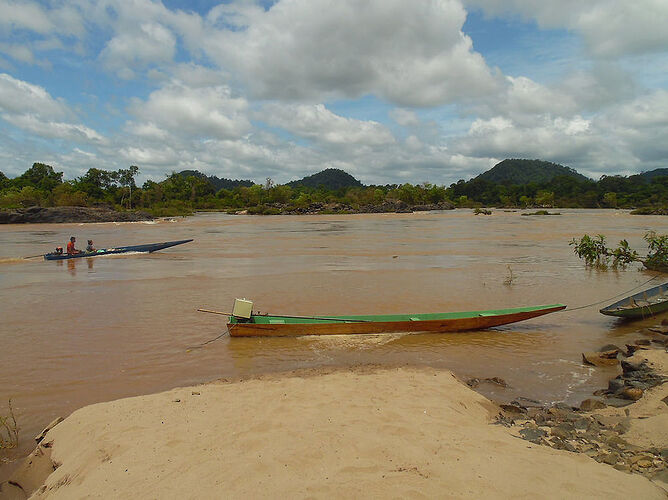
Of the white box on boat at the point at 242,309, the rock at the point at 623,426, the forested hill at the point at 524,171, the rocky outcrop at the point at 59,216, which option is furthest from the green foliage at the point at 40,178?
the forested hill at the point at 524,171

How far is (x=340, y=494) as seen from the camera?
10.9 ft

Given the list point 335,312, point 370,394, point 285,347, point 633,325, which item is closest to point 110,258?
point 335,312

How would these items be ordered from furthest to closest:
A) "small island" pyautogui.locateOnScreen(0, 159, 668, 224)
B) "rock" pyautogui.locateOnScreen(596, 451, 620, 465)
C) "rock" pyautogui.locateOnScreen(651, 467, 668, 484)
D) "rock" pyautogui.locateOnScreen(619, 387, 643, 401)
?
"small island" pyautogui.locateOnScreen(0, 159, 668, 224), "rock" pyautogui.locateOnScreen(619, 387, 643, 401), "rock" pyautogui.locateOnScreen(596, 451, 620, 465), "rock" pyautogui.locateOnScreen(651, 467, 668, 484)

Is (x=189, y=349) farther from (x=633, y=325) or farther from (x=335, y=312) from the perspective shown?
(x=633, y=325)

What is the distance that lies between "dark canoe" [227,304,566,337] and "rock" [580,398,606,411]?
336 centimetres

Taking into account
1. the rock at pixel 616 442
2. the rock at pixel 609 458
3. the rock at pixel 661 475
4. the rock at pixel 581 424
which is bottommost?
the rock at pixel 581 424

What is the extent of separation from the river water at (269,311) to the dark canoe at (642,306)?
31 centimetres

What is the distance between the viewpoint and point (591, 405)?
553 cm

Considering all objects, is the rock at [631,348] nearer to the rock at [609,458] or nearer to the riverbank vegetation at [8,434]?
the rock at [609,458]

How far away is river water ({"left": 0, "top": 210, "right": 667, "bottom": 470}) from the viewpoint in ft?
23.7

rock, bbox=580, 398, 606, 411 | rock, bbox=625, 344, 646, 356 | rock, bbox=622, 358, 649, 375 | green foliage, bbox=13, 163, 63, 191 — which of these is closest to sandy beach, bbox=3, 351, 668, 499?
rock, bbox=580, 398, 606, 411

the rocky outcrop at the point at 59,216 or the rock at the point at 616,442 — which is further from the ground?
the rocky outcrop at the point at 59,216

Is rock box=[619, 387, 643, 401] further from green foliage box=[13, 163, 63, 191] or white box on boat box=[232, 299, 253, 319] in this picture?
green foliage box=[13, 163, 63, 191]

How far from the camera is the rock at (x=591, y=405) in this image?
549cm
